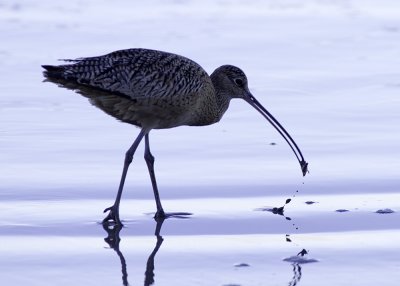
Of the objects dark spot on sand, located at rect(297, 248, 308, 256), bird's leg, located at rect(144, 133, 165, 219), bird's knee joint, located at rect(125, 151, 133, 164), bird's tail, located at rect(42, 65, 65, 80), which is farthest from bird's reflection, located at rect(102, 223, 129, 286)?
bird's tail, located at rect(42, 65, 65, 80)

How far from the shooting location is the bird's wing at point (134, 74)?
7133 millimetres

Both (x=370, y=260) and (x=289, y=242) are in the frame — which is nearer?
(x=370, y=260)

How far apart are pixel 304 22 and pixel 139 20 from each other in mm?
2173

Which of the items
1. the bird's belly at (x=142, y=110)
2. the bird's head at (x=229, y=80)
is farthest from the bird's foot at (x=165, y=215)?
the bird's head at (x=229, y=80)

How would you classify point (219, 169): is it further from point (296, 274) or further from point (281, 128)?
point (296, 274)

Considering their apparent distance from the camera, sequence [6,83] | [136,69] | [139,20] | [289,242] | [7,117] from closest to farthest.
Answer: [289,242]
[136,69]
[7,117]
[6,83]
[139,20]

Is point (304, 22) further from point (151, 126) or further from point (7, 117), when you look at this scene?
point (151, 126)

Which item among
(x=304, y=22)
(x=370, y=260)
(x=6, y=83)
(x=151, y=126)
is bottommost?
(x=370, y=260)

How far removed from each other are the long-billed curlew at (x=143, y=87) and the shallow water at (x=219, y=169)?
34 centimetres

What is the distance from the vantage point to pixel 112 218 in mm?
6738

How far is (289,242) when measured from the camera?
20.7ft

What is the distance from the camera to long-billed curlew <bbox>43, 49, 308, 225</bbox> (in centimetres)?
715

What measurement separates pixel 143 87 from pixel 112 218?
106cm

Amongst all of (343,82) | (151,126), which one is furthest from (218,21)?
(151,126)
